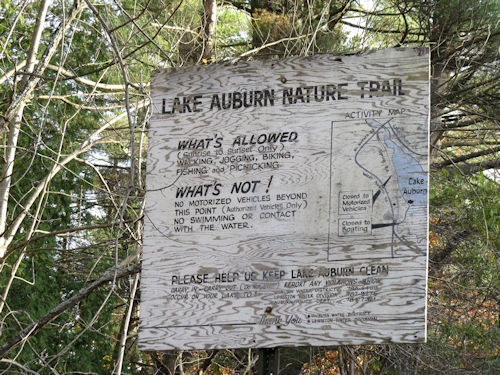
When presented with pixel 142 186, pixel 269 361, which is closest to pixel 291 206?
pixel 269 361

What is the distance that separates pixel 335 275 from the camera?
9.96ft

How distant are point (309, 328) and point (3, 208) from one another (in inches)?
107

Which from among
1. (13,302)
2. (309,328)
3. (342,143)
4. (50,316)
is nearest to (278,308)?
(309,328)

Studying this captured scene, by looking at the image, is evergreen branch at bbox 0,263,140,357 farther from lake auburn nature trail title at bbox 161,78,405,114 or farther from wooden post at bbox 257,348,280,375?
wooden post at bbox 257,348,280,375

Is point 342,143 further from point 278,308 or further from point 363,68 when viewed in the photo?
point 278,308

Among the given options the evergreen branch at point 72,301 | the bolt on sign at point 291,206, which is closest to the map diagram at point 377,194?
the bolt on sign at point 291,206

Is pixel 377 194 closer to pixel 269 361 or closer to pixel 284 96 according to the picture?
pixel 284 96

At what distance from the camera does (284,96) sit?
332cm

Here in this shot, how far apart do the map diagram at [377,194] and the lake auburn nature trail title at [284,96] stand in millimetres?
137

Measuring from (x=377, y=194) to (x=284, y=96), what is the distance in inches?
24.5

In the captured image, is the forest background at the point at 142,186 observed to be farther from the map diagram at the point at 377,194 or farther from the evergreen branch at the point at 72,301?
the map diagram at the point at 377,194

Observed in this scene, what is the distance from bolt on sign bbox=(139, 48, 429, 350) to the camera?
118 inches

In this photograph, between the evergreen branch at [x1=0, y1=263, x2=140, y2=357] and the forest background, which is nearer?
the evergreen branch at [x1=0, y1=263, x2=140, y2=357]

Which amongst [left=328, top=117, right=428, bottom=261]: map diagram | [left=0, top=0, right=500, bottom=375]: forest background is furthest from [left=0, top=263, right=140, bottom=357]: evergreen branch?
[left=0, top=0, right=500, bottom=375]: forest background
